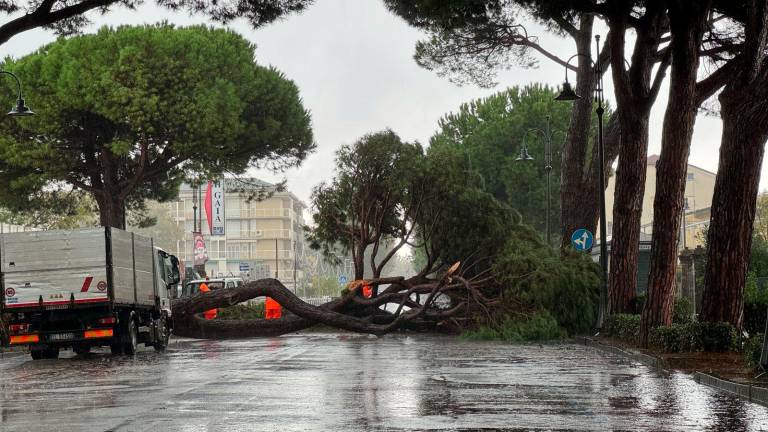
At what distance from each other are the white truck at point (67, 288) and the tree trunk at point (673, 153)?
1123 cm

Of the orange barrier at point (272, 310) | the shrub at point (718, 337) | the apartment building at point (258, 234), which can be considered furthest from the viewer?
the apartment building at point (258, 234)

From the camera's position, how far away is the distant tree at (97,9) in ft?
68.7

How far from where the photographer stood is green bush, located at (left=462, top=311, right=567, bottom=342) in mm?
32125

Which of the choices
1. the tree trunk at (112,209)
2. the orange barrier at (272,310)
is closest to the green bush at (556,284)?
the orange barrier at (272,310)

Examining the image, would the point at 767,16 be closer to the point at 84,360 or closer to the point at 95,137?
the point at 84,360

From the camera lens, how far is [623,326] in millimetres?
28391

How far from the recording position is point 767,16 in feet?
68.5

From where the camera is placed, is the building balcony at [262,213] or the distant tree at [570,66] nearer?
the distant tree at [570,66]

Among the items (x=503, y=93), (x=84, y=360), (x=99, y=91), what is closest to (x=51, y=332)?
(x=84, y=360)

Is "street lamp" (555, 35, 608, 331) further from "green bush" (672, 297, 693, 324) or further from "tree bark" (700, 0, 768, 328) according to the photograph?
"tree bark" (700, 0, 768, 328)

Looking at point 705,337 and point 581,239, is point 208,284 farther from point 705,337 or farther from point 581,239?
point 705,337

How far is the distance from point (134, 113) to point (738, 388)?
33.8 m

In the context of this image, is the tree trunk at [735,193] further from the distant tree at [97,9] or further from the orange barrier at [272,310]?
the orange barrier at [272,310]

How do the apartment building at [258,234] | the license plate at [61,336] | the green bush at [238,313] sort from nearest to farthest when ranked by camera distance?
the license plate at [61,336], the green bush at [238,313], the apartment building at [258,234]
